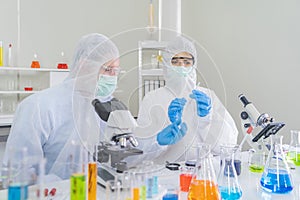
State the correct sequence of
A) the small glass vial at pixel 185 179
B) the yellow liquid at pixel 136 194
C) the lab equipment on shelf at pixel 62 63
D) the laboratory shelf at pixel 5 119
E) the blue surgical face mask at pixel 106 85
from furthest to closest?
1. the lab equipment on shelf at pixel 62 63
2. the laboratory shelf at pixel 5 119
3. the blue surgical face mask at pixel 106 85
4. the small glass vial at pixel 185 179
5. the yellow liquid at pixel 136 194

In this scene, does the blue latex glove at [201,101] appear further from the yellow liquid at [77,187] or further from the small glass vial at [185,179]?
the yellow liquid at [77,187]

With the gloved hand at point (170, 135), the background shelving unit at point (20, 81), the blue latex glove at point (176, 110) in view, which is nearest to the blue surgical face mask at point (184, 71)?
the blue latex glove at point (176, 110)

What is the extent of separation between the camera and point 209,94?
141 centimetres

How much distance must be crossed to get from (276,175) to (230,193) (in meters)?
0.21

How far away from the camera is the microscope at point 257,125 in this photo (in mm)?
1201

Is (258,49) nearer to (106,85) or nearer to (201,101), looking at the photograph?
(201,101)

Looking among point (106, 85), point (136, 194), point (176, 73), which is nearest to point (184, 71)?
point (176, 73)

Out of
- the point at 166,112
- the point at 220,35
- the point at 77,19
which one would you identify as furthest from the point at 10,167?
the point at 220,35

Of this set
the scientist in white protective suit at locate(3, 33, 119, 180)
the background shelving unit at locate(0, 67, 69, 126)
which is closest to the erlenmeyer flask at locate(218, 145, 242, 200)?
the scientist in white protective suit at locate(3, 33, 119, 180)

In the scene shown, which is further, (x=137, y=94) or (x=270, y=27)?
(x=270, y=27)

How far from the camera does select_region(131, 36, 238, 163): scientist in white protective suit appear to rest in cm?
124

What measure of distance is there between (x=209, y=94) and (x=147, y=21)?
2191 millimetres

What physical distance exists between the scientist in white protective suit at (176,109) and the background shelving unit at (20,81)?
1394 millimetres

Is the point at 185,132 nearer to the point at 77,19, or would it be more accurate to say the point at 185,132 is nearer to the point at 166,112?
the point at 166,112
